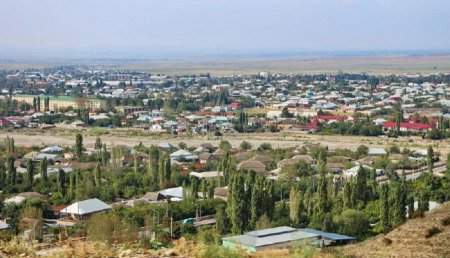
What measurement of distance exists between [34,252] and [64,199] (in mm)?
8727

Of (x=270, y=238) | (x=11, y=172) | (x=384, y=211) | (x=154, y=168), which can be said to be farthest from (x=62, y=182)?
(x=270, y=238)

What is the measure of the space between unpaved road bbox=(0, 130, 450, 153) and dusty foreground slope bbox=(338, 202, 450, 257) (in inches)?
570

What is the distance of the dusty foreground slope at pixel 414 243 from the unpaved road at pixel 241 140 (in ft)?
47.5

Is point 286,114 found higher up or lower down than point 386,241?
lower down

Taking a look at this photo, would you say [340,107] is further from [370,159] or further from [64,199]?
[64,199]

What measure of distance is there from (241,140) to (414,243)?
17.0 m

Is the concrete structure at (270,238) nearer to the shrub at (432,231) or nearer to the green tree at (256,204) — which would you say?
the shrub at (432,231)

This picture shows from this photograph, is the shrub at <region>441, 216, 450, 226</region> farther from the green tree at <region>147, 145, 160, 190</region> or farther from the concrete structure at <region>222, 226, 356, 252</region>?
the green tree at <region>147, 145, 160, 190</region>

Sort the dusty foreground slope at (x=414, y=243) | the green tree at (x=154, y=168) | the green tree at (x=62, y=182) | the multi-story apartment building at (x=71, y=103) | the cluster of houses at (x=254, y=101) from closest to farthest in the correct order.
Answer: the dusty foreground slope at (x=414, y=243), the green tree at (x=62, y=182), the green tree at (x=154, y=168), the cluster of houses at (x=254, y=101), the multi-story apartment building at (x=71, y=103)

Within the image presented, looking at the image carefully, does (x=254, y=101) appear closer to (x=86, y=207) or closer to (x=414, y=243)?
(x=86, y=207)

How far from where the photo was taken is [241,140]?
74.0ft

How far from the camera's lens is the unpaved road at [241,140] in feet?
69.5

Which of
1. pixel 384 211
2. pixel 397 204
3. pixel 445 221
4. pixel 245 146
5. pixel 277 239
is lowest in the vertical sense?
pixel 245 146

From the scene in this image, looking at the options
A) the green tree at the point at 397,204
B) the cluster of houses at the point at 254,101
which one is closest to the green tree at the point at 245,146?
the cluster of houses at the point at 254,101
